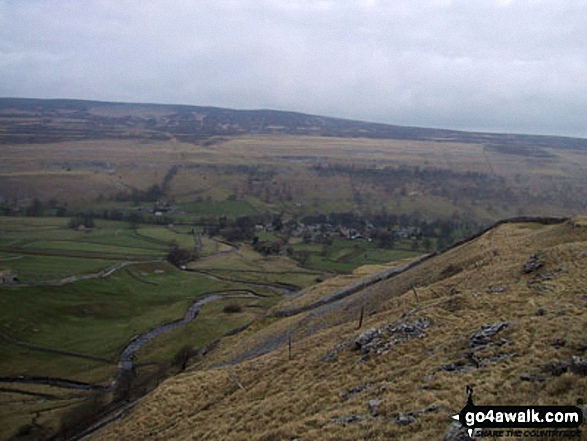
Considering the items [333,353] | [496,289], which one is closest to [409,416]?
[333,353]

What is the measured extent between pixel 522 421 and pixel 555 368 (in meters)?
3.59

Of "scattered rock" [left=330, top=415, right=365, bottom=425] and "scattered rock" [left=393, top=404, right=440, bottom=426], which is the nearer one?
"scattered rock" [left=393, top=404, right=440, bottom=426]

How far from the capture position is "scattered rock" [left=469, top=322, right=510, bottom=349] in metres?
19.5

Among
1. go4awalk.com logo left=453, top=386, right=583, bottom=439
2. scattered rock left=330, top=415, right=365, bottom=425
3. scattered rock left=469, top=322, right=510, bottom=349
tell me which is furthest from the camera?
scattered rock left=469, top=322, right=510, bottom=349

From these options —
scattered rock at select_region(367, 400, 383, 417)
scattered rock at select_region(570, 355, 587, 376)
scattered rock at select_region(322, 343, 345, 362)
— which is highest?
scattered rock at select_region(570, 355, 587, 376)

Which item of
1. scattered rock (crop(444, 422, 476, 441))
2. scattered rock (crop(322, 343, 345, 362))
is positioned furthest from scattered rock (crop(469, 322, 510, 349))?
scattered rock (crop(322, 343, 345, 362))

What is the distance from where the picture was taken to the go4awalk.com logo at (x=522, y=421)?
38.9 ft

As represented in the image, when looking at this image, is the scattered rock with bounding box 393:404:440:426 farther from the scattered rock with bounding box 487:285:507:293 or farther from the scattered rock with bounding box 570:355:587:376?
the scattered rock with bounding box 487:285:507:293

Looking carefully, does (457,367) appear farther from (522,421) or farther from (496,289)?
(496,289)

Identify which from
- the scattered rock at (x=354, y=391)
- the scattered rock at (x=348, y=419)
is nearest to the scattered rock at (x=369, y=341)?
the scattered rock at (x=354, y=391)

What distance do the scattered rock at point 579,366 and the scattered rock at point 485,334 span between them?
14.4 feet

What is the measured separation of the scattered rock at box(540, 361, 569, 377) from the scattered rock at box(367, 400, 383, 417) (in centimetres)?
570

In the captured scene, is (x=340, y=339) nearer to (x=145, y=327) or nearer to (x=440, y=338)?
(x=440, y=338)

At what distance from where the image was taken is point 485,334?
1995 cm
